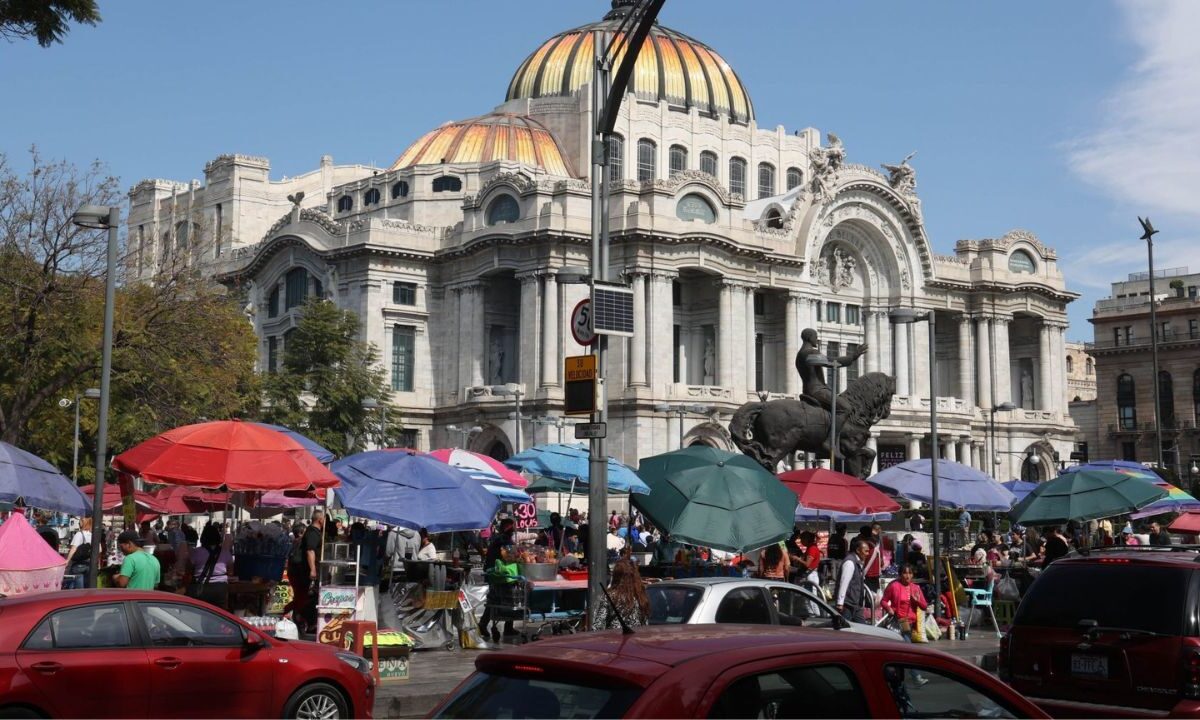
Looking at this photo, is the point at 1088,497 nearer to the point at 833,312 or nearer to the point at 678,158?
the point at 833,312

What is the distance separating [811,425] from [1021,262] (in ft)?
167

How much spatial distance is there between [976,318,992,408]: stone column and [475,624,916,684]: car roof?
2903 inches

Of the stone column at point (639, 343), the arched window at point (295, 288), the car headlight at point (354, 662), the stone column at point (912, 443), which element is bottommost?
the car headlight at point (354, 662)

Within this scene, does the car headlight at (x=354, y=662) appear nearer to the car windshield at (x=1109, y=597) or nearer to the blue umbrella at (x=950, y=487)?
the car windshield at (x=1109, y=597)

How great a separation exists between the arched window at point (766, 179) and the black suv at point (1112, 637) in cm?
7682

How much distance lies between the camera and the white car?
1427 cm

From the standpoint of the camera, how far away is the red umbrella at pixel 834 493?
2516cm

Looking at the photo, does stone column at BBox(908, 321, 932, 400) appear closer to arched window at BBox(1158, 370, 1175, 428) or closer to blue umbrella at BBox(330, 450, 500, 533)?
arched window at BBox(1158, 370, 1175, 428)

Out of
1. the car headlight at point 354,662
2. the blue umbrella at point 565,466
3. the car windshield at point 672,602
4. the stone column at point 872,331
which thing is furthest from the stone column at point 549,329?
the car headlight at point 354,662

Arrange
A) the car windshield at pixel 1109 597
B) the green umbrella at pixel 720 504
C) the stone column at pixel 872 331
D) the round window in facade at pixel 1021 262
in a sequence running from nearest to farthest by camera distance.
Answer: the car windshield at pixel 1109 597 → the green umbrella at pixel 720 504 → the stone column at pixel 872 331 → the round window in facade at pixel 1021 262

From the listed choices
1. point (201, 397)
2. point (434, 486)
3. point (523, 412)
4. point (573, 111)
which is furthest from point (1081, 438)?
point (434, 486)

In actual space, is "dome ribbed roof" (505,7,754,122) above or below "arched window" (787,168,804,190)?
above

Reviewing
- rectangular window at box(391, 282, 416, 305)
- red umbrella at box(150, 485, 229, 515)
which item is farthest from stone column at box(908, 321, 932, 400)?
red umbrella at box(150, 485, 229, 515)

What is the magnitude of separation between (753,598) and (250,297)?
65.7 metres
